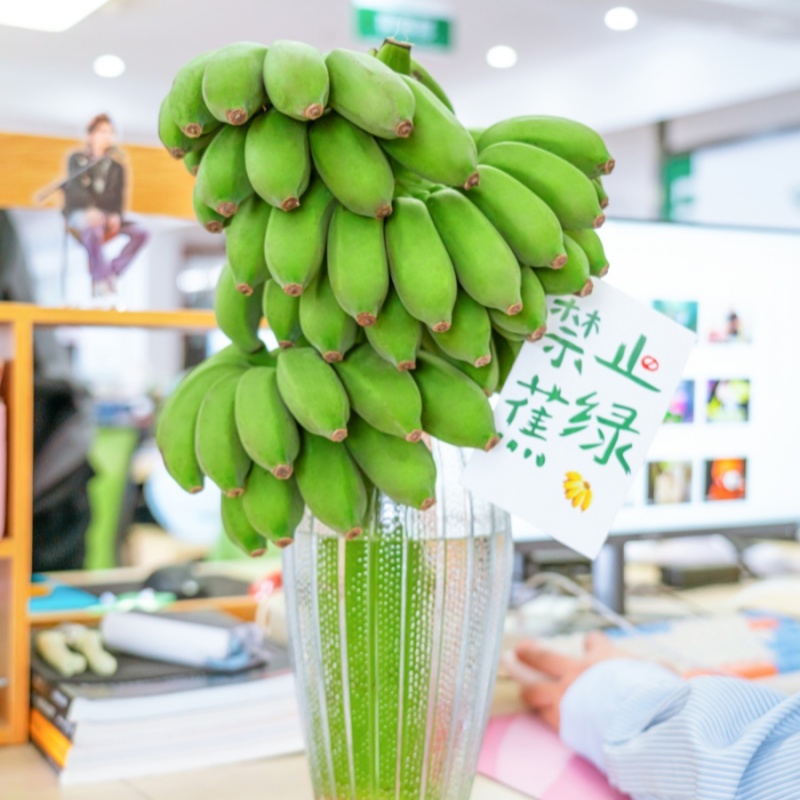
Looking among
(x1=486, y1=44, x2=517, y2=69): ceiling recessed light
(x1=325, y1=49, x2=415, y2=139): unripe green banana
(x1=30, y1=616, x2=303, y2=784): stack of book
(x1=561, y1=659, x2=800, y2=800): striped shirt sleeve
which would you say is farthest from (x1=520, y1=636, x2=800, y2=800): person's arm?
(x1=486, y1=44, x2=517, y2=69): ceiling recessed light

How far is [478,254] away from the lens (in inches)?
26.6

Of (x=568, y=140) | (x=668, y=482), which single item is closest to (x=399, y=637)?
(x=568, y=140)

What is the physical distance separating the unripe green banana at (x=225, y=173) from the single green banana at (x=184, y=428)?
0.41 ft

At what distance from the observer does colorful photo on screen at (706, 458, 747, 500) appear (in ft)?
4.42

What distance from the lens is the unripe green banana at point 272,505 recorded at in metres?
0.69

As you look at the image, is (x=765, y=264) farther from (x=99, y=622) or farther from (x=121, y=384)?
(x=121, y=384)

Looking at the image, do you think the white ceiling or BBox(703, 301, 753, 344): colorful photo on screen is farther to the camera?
the white ceiling

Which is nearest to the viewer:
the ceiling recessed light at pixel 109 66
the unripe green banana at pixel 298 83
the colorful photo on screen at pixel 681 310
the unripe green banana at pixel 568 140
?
the unripe green banana at pixel 298 83

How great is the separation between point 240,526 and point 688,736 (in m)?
0.36

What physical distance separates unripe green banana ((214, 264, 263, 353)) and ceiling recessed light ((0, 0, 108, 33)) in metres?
3.53

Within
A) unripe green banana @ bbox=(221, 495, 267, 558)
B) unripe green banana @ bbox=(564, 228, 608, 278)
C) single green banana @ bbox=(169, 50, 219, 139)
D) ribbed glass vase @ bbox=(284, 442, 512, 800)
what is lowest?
ribbed glass vase @ bbox=(284, 442, 512, 800)

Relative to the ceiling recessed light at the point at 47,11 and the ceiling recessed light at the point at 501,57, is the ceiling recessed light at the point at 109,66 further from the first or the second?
the ceiling recessed light at the point at 501,57

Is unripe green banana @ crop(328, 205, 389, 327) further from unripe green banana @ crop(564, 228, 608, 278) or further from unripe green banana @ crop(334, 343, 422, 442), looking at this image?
unripe green banana @ crop(564, 228, 608, 278)

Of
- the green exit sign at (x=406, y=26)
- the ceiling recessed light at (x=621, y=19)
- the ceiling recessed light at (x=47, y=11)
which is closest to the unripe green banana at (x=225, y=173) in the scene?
the ceiling recessed light at (x=47, y=11)
